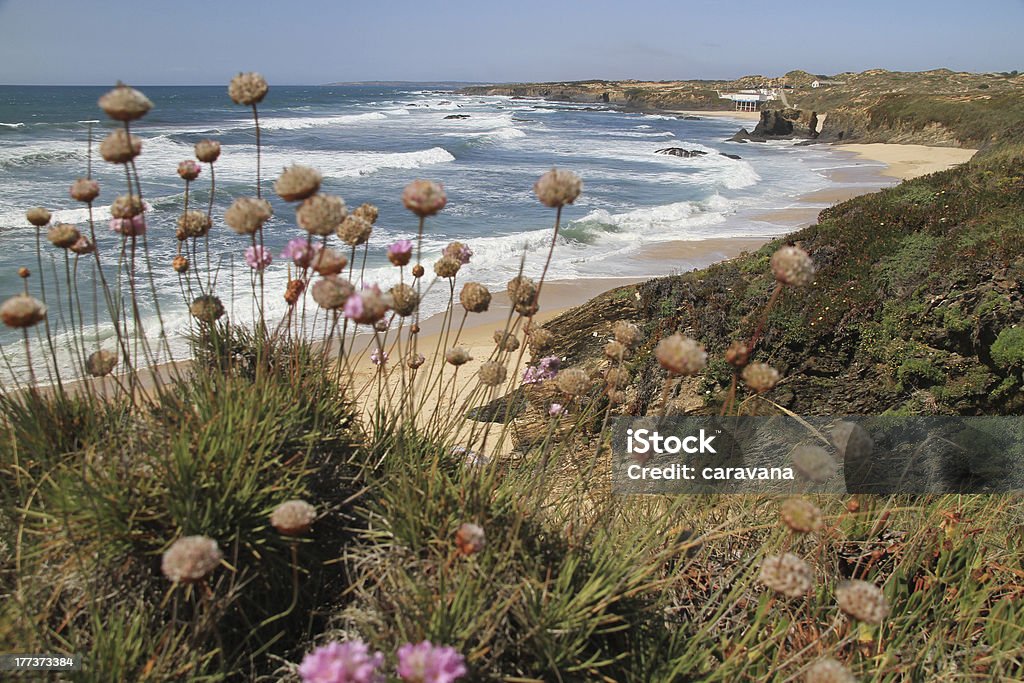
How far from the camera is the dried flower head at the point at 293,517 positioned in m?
1.68

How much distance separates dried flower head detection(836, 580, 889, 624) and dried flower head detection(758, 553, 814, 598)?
0.31 ft

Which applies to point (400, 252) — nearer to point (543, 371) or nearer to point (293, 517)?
point (293, 517)

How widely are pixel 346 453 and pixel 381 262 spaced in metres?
12.1

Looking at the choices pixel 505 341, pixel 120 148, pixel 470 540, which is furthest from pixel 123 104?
pixel 470 540

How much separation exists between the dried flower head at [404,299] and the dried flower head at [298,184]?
52 cm

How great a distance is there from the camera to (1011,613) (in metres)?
2.46

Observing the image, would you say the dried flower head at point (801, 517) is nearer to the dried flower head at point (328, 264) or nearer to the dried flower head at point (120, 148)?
the dried flower head at point (328, 264)

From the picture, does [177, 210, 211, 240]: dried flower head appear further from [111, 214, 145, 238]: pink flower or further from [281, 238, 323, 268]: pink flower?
[281, 238, 323, 268]: pink flower

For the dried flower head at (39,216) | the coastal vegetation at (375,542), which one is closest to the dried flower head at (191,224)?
the coastal vegetation at (375,542)

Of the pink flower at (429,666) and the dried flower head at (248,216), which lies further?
the dried flower head at (248,216)

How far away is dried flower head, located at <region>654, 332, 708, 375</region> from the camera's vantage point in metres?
1.89

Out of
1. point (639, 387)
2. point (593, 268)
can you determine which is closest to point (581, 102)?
point (593, 268)

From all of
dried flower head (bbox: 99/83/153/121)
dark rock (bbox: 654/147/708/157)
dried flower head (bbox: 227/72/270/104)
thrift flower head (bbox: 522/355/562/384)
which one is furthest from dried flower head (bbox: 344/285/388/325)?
dark rock (bbox: 654/147/708/157)

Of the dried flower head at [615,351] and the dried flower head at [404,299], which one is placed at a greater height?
the dried flower head at [404,299]
